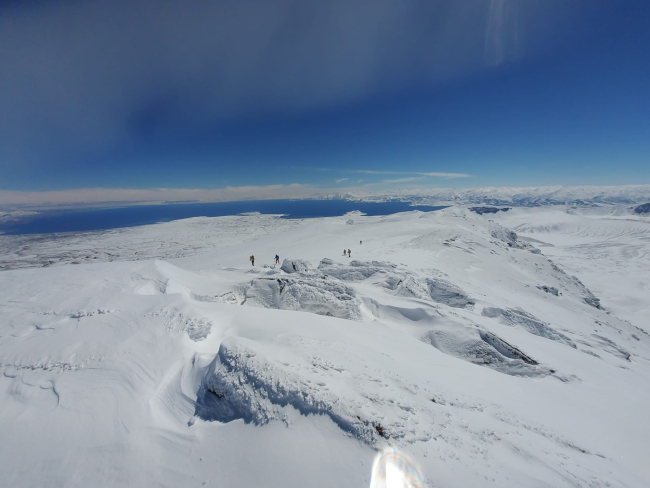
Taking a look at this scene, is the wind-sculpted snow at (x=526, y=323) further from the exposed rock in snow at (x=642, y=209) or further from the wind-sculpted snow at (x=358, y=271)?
the exposed rock in snow at (x=642, y=209)

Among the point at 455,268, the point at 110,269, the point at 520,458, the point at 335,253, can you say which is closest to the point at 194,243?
the point at 335,253

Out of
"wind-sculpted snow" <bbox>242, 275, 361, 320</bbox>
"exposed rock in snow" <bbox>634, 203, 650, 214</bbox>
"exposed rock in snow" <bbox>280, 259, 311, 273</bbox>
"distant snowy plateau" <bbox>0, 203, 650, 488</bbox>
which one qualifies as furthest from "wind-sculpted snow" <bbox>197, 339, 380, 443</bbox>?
"exposed rock in snow" <bbox>634, 203, 650, 214</bbox>

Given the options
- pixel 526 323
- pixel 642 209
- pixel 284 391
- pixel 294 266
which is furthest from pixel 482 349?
pixel 642 209

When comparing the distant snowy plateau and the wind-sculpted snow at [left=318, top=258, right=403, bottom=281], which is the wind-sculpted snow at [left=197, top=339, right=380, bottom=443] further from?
the wind-sculpted snow at [left=318, top=258, right=403, bottom=281]

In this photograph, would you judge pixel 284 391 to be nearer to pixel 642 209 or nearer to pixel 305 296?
pixel 305 296

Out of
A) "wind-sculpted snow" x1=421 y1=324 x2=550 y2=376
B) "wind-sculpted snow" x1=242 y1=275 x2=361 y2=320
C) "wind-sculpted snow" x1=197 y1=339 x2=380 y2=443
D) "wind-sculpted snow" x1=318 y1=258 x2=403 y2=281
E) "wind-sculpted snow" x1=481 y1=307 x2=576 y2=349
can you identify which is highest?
"wind-sculpted snow" x1=197 y1=339 x2=380 y2=443

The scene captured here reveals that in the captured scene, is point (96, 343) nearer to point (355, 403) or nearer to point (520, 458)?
point (355, 403)

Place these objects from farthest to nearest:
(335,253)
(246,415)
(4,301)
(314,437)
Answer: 1. (335,253)
2. (4,301)
3. (246,415)
4. (314,437)

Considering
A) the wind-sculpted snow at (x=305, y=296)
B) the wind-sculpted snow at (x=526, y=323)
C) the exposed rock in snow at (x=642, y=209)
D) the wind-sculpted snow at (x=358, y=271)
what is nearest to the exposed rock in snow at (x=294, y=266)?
the wind-sculpted snow at (x=358, y=271)
